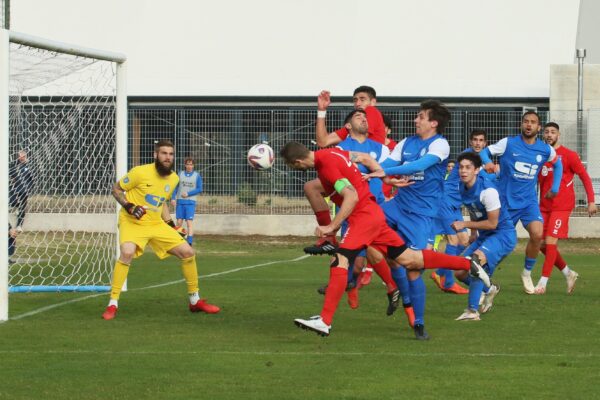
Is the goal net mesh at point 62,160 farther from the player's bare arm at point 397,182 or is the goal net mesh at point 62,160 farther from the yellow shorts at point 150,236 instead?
the player's bare arm at point 397,182

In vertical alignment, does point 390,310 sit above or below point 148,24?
below

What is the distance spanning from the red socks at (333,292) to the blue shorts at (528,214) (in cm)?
475

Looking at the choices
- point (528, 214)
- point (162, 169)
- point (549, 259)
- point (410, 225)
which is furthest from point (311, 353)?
point (549, 259)

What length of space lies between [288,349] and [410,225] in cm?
194

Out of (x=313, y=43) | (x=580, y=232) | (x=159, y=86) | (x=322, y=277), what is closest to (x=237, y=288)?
(x=322, y=277)

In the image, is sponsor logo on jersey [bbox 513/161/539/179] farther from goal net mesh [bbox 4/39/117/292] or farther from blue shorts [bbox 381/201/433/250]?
goal net mesh [bbox 4/39/117/292]

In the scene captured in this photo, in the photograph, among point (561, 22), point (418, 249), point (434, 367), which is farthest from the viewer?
point (561, 22)

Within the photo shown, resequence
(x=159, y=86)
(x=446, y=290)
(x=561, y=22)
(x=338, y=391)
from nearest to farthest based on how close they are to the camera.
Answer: (x=338, y=391), (x=446, y=290), (x=159, y=86), (x=561, y=22)

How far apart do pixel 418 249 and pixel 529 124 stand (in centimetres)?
384

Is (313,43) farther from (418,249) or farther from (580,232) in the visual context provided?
(418,249)

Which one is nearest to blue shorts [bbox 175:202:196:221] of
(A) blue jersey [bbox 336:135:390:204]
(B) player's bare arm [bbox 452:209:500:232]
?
(A) blue jersey [bbox 336:135:390:204]

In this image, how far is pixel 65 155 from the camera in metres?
17.5

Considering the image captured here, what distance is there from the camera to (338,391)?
7.30 m

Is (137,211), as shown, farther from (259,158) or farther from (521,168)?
(259,158)
